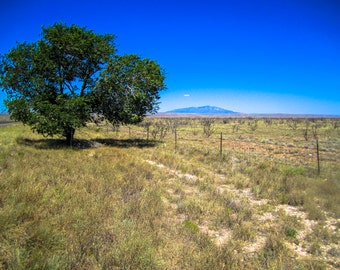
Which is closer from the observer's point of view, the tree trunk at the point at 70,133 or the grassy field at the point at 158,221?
the grassy field at the point at 158,221

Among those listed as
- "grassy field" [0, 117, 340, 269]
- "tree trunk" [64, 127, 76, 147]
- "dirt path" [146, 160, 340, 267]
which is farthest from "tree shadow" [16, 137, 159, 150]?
"dirt path" [146, 160, 340, 267]

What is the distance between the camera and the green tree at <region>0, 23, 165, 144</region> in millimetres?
14078

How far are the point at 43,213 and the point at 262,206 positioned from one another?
6.41 metres

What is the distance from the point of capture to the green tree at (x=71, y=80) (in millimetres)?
14078

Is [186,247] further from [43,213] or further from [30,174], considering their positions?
[30,174]

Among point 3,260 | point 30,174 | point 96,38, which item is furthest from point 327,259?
point 96,38

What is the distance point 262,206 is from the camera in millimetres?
7180

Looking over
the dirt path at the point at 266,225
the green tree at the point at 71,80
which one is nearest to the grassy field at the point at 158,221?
the dirt path at the point at 266,225

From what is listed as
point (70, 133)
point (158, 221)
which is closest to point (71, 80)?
point (70, 133)

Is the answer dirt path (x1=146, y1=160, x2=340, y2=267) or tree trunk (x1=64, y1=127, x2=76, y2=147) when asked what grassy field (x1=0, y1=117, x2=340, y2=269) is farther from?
tree trunk (x1=64, y1=127, x2=76, y2=147)

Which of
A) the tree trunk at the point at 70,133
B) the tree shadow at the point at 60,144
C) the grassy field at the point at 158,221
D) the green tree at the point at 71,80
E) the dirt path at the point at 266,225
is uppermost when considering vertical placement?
the green tree at the point at 71,80

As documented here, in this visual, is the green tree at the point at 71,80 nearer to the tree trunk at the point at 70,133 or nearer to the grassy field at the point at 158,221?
the tree trunk at the point at 70,133

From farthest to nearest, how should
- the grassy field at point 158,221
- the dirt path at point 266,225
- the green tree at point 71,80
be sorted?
the green tree at point 71,80 < the dirt path at point 266,225 < the grassy field at point 158,221

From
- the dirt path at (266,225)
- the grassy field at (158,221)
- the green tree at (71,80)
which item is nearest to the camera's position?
the grassy field at (158,221)
